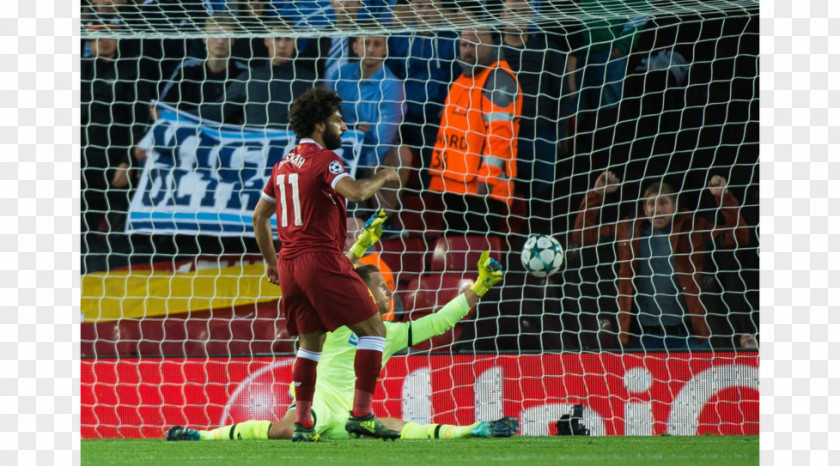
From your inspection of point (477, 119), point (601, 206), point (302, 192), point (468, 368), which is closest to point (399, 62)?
point (477, 119)

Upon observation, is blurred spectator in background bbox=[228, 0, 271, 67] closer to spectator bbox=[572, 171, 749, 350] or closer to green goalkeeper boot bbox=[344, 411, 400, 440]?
spectator bbox=[572, 171, 749, 350]

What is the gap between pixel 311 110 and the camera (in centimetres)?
492

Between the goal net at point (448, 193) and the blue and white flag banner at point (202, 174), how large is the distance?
17 mm

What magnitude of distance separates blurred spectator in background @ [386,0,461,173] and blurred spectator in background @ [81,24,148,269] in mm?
1968

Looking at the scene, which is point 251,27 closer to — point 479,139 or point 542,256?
point 479,139

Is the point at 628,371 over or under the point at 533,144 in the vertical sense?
under

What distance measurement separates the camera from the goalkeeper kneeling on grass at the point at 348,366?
5500mm

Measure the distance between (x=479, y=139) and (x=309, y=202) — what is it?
9.35 ft

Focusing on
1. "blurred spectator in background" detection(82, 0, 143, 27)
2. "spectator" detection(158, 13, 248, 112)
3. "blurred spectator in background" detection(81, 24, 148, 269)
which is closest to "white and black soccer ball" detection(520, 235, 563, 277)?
"spectator" detection(158, 13, 248, 112)

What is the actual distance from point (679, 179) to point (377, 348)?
3.16m

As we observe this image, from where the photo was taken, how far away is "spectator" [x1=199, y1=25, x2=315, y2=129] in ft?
25.3

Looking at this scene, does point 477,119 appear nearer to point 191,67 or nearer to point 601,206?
point 601,206

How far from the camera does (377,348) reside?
4.88 metres

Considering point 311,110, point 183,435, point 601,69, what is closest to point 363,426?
point 183,435
